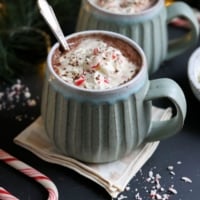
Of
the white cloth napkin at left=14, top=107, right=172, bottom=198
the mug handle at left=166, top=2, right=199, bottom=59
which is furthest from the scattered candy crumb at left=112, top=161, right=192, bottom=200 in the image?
the mug handle at left=166, top=2, right=199, bottom=59

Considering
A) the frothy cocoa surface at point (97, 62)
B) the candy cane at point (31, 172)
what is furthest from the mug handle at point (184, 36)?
the candy cane at point (31, 172)

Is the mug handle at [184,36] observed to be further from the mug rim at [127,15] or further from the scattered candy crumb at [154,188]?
the scattered candy crumb at [154,188]

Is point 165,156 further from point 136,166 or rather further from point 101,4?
point 101,4

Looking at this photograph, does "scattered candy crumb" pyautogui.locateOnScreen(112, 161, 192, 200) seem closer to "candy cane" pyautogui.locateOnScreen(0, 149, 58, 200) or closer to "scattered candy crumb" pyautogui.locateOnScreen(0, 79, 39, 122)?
"candy cane" pyautogui.locateOnScreen(0, 149, 58, 200)

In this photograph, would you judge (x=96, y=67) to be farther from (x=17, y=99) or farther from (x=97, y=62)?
(x=17, y=99)

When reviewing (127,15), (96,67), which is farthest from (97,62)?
(127,15)
